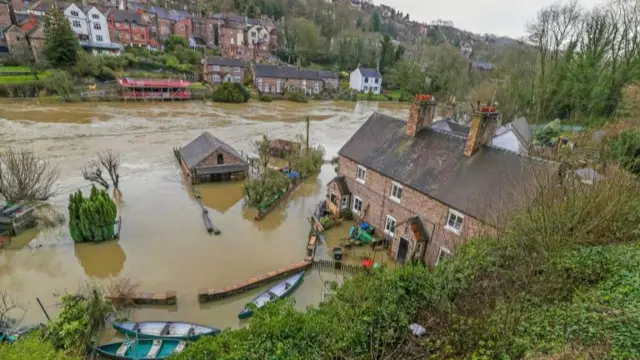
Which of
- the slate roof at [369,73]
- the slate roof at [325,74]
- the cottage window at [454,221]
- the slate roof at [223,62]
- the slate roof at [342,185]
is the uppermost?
the slate roof at [223,62]

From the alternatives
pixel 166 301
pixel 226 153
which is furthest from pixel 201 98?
pixel 166 301

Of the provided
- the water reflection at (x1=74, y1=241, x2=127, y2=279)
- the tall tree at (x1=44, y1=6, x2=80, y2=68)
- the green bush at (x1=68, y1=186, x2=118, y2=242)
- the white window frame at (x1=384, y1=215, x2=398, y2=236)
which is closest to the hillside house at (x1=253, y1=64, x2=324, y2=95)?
the tall tree at (x1=44, y1=6, x2=80, y2=68)

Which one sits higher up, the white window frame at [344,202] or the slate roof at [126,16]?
the slate roof at [126,16]

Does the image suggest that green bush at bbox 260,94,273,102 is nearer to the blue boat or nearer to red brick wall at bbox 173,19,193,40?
red brick wall at bbox 173,19,193,40

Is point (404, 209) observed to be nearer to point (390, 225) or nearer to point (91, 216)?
point (390, 225)

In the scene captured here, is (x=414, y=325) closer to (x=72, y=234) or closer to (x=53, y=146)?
(x=72, y=234)

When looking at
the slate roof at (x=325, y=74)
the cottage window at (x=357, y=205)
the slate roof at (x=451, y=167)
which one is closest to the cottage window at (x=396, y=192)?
the slate roof at (x=451, y=167)

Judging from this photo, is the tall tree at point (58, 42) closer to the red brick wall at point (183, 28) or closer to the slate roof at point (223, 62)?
the slate roof at point (223, 62)
